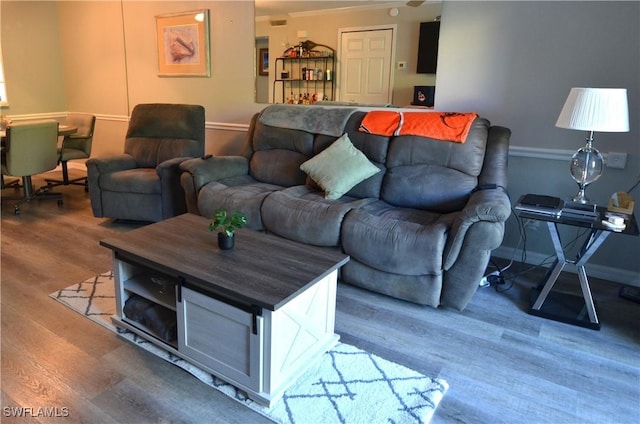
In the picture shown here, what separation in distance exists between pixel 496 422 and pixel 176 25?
451 cm

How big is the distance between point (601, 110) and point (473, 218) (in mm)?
863

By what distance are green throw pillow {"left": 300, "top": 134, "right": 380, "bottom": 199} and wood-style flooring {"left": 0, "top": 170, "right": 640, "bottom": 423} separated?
674 mm

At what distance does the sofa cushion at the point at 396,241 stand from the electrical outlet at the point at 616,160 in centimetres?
122

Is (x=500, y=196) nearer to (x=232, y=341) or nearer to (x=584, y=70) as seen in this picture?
(x=584, y=70)

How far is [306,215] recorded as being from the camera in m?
2.76

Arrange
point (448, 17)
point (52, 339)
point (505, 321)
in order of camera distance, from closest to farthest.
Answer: point (52, 339)
point (505, 321)
point (448, 17)

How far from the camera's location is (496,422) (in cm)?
172

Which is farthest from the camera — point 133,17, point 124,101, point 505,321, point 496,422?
point 124,101

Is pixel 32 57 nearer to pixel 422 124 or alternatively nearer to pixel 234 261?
pixel 422 124

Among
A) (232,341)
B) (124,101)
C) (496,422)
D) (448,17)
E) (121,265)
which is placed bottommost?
(496,422)

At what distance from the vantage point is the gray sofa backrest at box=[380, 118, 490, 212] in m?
2.86

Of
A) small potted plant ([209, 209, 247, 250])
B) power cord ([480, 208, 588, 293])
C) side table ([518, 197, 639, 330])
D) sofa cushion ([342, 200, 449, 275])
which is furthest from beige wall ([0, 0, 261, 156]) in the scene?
side table ([518, 197, 639, 330])

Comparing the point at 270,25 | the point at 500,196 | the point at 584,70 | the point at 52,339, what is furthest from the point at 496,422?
the point at 270,25

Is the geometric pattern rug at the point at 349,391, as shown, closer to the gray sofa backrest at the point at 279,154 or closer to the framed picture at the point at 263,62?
the gray sofa backrest at the point at 279,154
